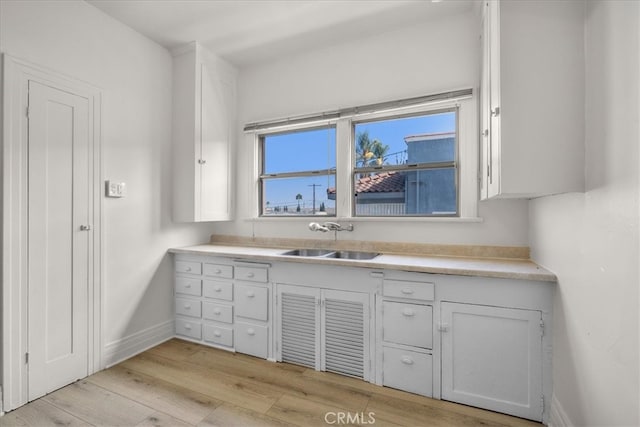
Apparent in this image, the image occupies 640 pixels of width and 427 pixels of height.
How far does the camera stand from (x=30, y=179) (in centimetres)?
192

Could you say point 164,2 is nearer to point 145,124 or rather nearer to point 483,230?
point 145,124

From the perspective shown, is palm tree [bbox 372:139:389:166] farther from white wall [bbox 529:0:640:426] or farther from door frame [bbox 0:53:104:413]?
door frame [bbox 0:53:104:413]

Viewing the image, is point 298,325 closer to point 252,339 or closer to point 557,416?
point 252,339

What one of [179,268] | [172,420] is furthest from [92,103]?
[172,420]

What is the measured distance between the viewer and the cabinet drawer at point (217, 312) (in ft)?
8.59

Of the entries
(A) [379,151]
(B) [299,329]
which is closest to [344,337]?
(B) [299,329]

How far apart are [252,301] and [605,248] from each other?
221 centimetres

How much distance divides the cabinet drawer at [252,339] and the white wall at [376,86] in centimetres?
95

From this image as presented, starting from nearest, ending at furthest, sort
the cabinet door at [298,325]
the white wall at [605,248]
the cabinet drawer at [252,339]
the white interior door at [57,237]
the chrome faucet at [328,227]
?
the white wall at [605,248]
the white interior door at [57,237]
the cabinet door at [298,325]
the cabinet drawer at [252,339]
the chrome faucet at [328,227]

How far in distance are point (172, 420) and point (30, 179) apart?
5.61ft

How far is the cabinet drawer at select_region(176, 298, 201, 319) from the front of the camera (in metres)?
2.79

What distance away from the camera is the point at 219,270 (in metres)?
2.67

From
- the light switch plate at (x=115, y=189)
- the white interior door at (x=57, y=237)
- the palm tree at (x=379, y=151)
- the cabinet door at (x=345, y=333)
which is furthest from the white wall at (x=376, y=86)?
the white interior door at (x=57, y=237)

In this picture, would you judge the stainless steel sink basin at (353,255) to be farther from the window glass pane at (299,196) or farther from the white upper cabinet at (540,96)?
the white upper cabinet at (540,96)
